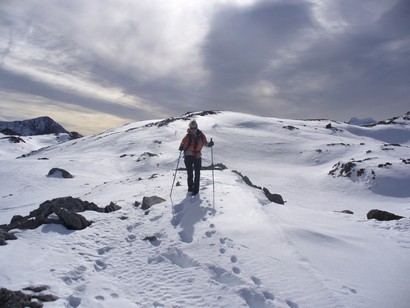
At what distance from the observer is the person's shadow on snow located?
9.29 m

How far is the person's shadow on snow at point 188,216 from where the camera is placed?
929 cm

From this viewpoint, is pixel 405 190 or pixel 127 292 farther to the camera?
pixel 405 190

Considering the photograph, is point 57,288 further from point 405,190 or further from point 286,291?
point 405,190

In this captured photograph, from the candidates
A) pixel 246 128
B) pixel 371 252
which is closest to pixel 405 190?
pixel 371 252

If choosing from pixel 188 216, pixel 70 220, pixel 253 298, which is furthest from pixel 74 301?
pixel 188 216

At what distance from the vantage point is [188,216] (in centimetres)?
1077

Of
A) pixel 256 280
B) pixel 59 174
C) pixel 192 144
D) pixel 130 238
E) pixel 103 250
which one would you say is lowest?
pixel 59 174

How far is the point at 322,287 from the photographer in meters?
6.18

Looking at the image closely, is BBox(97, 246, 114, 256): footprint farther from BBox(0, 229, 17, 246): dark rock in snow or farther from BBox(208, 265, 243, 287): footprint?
BBox(208, 265, 243, 287): footprint

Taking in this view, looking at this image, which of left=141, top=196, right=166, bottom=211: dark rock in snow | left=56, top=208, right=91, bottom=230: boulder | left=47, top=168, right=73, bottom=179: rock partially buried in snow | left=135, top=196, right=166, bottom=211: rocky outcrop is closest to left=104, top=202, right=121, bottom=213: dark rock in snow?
left=135, top=196, right=166, bottom=211: rocky outcrop

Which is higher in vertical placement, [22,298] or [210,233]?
[210,233]

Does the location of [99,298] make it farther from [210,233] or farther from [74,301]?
[210,233]

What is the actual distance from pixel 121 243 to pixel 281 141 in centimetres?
4771

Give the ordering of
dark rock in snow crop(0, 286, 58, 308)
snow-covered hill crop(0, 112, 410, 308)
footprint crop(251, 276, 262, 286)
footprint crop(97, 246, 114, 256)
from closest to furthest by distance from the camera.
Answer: dark rock in snow crop(0, 286, 58, 308) → snow-covered hill crop(0, 112, 410, 308) → footprint crop(251, 276, 262, 286) → footprint crop(97, 246, 114, 256)
